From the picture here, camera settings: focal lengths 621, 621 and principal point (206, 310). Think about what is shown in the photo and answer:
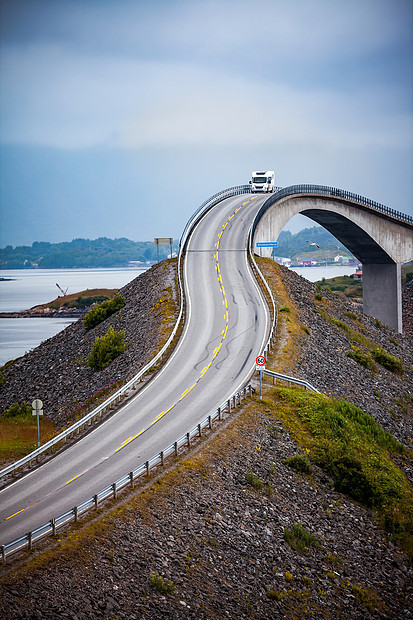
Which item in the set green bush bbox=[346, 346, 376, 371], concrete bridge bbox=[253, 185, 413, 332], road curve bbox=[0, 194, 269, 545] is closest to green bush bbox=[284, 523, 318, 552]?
road curve bbox=[0, 194, 269, 545]

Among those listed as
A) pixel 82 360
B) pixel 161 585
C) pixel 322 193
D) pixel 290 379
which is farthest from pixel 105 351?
pixel 322 193

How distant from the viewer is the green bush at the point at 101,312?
164 feet

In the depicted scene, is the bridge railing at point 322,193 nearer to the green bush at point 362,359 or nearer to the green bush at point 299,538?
the green bush at point 362,359

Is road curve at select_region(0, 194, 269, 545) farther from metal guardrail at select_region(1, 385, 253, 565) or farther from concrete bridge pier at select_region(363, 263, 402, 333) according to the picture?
concrete bridge pier at select_region(363, 263, 402, 333)

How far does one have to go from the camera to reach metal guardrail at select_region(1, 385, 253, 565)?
15905mm

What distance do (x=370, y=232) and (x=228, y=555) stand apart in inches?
2314

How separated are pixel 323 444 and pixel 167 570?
1149 cm

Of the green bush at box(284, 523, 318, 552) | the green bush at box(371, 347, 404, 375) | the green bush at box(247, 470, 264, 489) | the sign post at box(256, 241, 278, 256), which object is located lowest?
the green bush at box(284, 523, 318, 552)

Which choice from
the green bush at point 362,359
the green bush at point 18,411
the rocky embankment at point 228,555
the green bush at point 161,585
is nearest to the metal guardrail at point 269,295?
the green bush at point 362,359

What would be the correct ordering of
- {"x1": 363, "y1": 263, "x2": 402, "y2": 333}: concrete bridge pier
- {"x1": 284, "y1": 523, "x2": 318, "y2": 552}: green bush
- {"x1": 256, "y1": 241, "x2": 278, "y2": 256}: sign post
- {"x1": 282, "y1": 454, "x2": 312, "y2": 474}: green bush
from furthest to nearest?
{"x1": 363, "y1": 263, "x2": 402, "y2": 333}: concrete bridge pier
{"x1": 256, "y1": 241, "x2": 278, "y2": 256}: sign post
{"x1": 282, "y1": 454, "x2": 312, "y2": 474}: green bush
{"x1": 284, "y1": 523, "x2": 318, "y2": 552}: green bush

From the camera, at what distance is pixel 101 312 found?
50.5 metres

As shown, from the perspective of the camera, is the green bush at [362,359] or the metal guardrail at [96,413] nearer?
the metal guardrail at [96,413]

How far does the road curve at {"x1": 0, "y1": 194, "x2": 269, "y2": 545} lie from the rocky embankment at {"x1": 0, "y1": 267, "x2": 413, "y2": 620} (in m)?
1.92

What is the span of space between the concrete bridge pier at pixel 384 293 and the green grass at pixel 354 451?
147 ft
